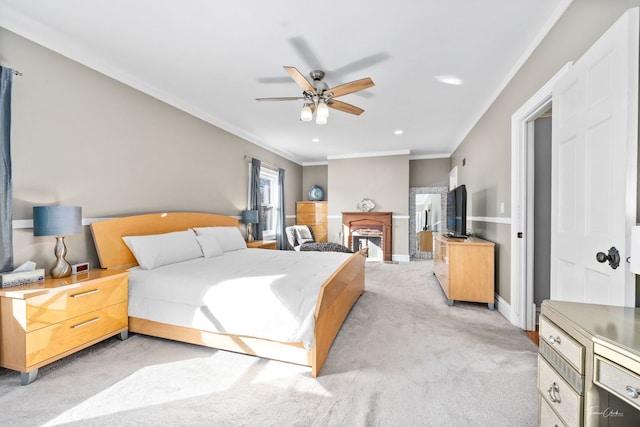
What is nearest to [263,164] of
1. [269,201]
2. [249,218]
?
[269,201]

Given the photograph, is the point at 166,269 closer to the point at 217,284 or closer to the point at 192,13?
the point at 217,284

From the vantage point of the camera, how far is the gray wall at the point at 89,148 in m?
2.20

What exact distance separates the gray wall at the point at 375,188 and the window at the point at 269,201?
4.91 feet

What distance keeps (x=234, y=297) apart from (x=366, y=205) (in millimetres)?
5074

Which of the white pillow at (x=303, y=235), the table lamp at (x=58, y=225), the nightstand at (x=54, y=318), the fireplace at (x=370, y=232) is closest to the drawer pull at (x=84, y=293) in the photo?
the nightstand at (x=54, y=318)

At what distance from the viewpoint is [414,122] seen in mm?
4496

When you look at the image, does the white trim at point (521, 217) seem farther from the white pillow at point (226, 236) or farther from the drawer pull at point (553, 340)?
the white pillow at point (226, 236)

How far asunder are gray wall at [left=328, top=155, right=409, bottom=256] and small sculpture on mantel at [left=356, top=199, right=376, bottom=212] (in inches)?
3.8

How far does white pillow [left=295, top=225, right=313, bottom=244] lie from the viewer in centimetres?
625

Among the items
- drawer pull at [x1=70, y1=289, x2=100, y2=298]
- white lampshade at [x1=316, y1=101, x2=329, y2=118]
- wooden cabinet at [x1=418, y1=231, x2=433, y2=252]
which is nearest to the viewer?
drawer pull at [x1=70, y1=289, x2=100, y2=298]

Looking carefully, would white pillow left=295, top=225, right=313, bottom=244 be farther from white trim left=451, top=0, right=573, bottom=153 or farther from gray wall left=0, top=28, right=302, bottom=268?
white trim left=451, top=0, right=573, bottom=153

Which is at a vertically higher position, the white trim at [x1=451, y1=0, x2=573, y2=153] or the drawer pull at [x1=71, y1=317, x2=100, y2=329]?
the white trim at [x1=451, y1=0, x2=573, y2=153]

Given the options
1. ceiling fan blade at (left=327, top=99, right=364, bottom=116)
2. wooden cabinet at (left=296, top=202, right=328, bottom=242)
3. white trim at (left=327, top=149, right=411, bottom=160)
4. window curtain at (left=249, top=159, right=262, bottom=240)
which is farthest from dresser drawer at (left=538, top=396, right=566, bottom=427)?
wooden cabinet at (left=296, top=202, right=328, bottom=242)

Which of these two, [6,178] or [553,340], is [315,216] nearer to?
[6,178]
